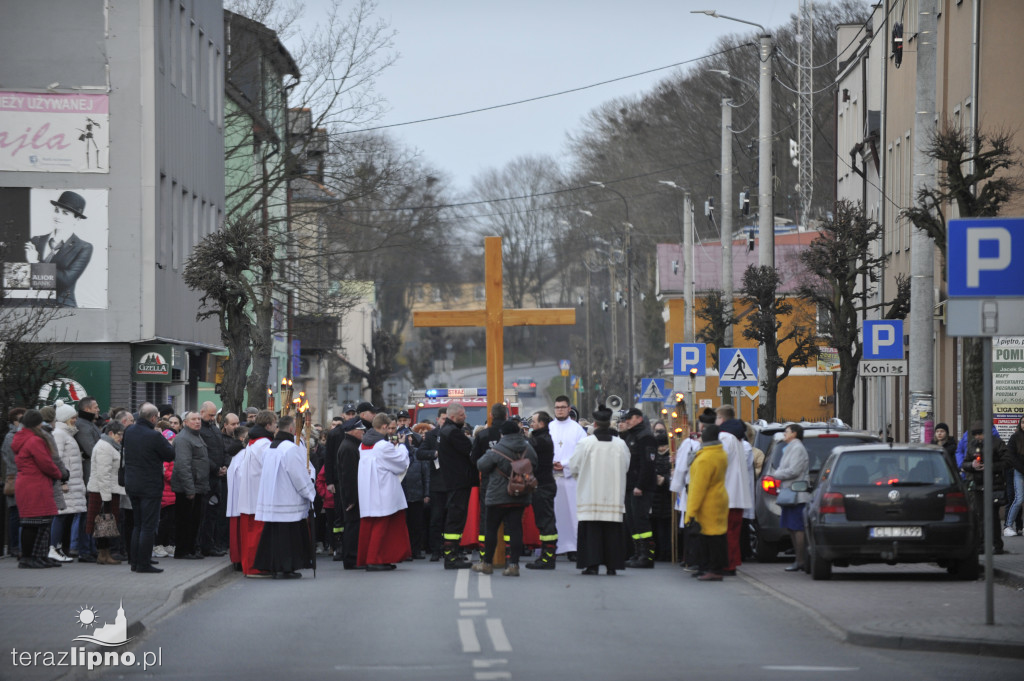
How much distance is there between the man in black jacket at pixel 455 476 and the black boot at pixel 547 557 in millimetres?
825

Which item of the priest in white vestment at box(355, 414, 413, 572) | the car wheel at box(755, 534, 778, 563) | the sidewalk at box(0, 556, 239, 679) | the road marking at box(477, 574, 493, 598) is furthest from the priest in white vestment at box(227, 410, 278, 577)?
the car wheel at box(755, 534, 778, 563)

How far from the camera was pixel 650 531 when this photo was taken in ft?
66.2

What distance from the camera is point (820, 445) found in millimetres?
20156

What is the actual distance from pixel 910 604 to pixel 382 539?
7.20m

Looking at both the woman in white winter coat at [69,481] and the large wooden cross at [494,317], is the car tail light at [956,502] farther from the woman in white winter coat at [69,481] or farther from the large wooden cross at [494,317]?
the woman in white winter coat at [69,481]

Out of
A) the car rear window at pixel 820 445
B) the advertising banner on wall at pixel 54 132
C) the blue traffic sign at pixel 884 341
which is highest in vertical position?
the advertising banner on wall at pixel 54 132

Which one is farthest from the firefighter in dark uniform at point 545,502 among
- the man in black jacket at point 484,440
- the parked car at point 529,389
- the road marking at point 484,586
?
the parked car at point 529,389

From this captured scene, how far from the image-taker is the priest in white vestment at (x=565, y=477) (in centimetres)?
2102

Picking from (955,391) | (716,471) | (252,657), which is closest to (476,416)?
(955,391)

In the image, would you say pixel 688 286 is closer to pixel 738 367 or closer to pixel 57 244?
pixel 738 367

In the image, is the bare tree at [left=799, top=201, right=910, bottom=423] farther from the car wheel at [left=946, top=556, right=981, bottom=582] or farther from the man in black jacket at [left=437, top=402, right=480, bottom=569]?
the car wheel at [left=946, top=556, right=981, bottom=582]

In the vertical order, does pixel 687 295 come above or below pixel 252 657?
above

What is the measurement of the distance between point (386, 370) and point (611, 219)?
14.1 m

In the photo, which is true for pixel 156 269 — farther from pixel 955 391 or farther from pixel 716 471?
pixel 716 471
